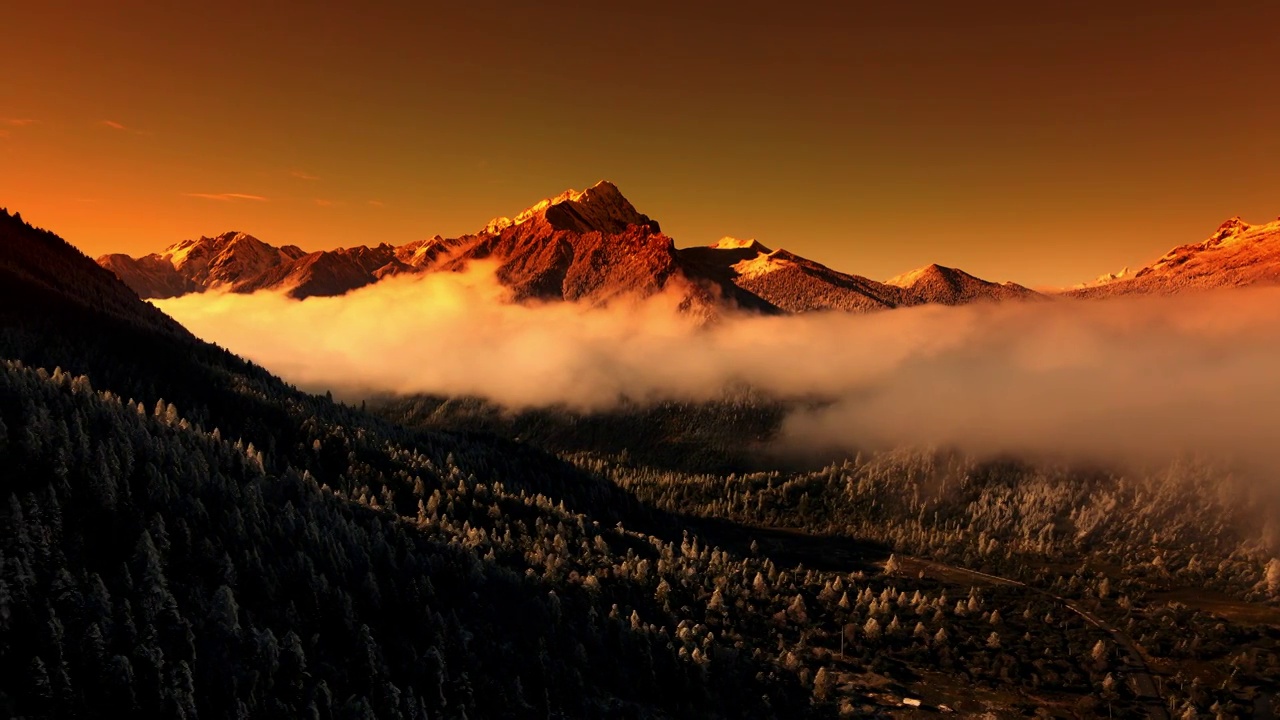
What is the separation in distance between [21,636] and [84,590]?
17511 millimetres

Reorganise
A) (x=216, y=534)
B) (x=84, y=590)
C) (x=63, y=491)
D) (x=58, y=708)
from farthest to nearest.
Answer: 1. (x=216, y=534)
2. (x=63, y=491)
3. (x=84, y=590)
4. (x=58, y=708)

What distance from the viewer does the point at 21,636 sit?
135500 millimetres

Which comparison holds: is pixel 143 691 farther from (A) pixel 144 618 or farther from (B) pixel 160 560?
(B) pixel 160 560

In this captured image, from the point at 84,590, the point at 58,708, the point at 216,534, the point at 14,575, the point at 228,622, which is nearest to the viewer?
the point at 58,708

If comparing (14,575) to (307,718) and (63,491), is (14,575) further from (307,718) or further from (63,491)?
(307,718)

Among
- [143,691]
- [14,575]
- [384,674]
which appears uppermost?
[14,575]

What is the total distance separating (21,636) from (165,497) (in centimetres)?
6429

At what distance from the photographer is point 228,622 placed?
536 feet

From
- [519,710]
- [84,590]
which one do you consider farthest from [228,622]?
[519,710]

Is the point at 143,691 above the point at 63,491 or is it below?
below

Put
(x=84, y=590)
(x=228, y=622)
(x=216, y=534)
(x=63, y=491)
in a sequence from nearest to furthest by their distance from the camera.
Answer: (x=84, y=590)
(x=228, y=622)
(x=63, y=491)
(x=216, y=534)

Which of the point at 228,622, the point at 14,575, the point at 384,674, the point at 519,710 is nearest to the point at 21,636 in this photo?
the point at 14,575

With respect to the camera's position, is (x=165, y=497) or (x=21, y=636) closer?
(x=21, y=636)

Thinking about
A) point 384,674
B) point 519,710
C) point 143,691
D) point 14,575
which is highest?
point 14,575
